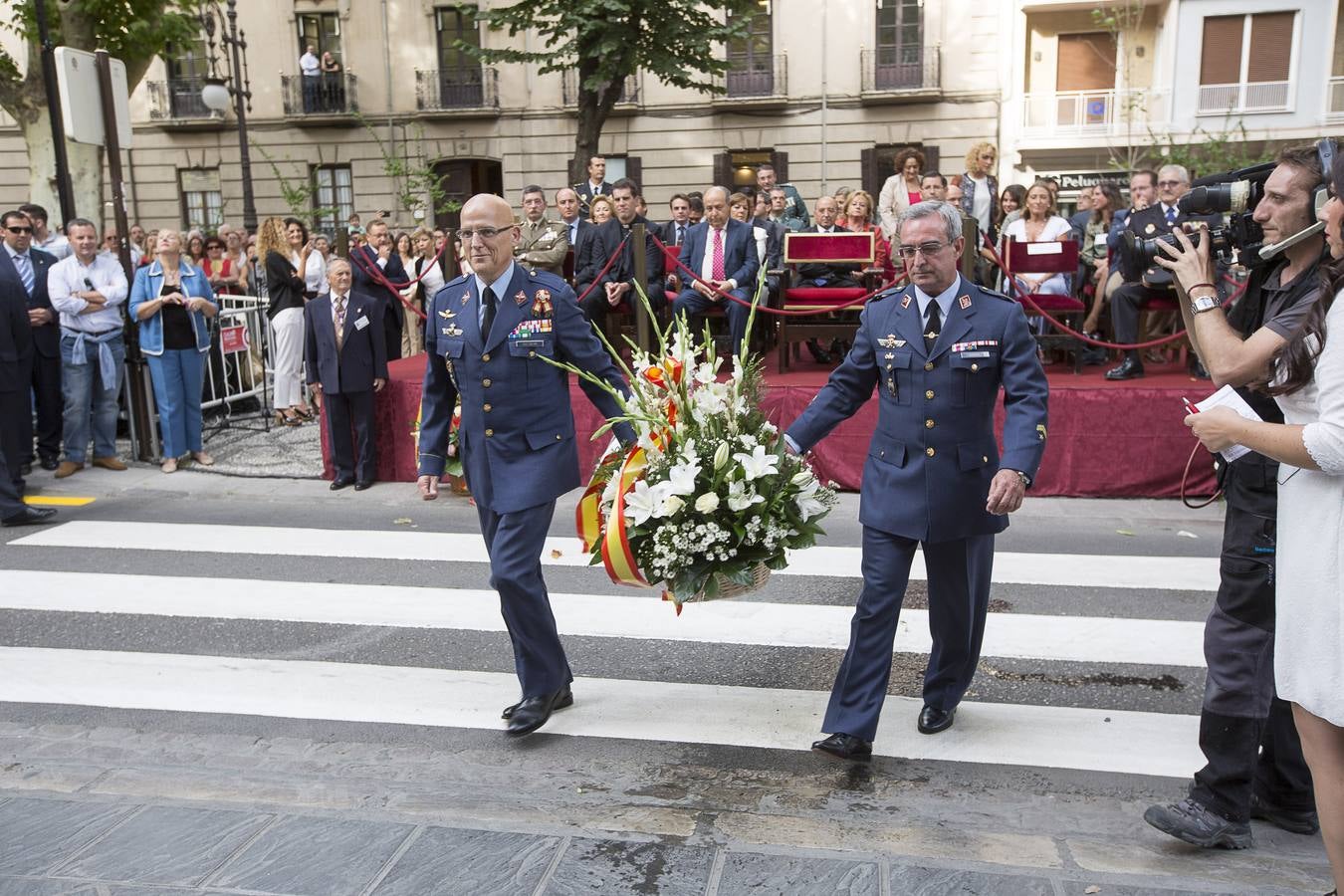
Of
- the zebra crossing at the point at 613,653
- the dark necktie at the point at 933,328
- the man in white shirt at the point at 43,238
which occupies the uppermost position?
the man in white shirt at the point at 43,238

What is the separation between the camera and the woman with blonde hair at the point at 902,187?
11828 millimetres

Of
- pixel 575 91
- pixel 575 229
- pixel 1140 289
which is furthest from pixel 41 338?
pixel 575 91

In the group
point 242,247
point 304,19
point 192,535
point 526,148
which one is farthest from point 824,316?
point 304,19

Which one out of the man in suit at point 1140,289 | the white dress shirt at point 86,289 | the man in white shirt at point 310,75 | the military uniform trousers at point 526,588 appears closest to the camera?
the military uniform trousers at point 526,588

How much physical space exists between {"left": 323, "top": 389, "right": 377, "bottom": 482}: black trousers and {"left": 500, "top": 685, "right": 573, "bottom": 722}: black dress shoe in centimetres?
521

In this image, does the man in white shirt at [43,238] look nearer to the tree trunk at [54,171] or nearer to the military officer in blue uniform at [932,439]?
the tree trunk at [54,171]

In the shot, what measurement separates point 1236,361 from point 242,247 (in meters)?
15.4

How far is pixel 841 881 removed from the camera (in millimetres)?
3428

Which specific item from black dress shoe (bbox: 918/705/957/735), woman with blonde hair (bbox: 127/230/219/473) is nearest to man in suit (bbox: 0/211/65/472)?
woman with blonde hair (bbox: 127/230/219/473)

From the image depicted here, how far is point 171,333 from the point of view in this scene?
33.9 ft

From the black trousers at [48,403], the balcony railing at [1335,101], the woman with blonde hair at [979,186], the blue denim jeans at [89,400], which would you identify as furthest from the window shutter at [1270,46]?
the black trousers at [48,403]

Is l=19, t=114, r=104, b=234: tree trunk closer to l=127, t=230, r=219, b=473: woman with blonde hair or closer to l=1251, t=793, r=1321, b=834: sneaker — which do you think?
l=127, t=230, r=219, b=473: woman with blonde hair

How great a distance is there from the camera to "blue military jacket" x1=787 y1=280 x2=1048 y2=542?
4.25m

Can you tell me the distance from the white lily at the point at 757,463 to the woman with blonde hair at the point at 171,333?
305 inches
